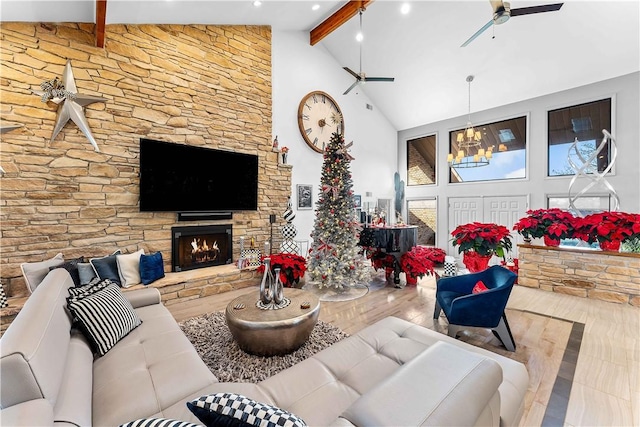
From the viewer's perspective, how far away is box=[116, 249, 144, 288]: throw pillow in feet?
11.5

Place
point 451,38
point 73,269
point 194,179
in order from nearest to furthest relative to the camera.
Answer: point 73,269, point 194,179, point 451,38

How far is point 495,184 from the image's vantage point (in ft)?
19.9

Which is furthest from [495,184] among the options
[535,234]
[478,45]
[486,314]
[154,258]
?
[154,258]

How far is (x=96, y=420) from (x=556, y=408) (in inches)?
101

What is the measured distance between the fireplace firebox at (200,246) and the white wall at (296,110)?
118 centimetres

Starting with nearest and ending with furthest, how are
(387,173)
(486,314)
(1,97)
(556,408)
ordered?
1. (556,408)
2. (486,314)
3. (1,97)
4. (387,173)

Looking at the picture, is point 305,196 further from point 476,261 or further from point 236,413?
point 236,413

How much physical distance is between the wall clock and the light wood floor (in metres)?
3.22

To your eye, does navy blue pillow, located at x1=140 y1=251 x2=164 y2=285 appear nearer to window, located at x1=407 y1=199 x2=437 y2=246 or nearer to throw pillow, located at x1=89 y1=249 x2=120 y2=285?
throw pillow, located at x1=89 y1=249 x2=120 y2=285

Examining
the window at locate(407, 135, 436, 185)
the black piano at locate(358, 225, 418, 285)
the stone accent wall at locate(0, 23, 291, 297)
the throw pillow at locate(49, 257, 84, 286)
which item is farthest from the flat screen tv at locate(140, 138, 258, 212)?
the window at locate(407, 135, 436, 185)

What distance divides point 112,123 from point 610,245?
6.87m

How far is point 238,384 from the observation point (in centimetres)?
138

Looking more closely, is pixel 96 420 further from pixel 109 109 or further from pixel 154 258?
pixel 109 109

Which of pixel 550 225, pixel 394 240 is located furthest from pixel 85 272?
pixel 550 225
